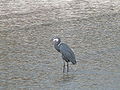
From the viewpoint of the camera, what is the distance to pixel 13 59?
18078mm

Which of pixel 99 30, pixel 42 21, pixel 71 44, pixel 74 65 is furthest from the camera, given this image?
pixel 42 21

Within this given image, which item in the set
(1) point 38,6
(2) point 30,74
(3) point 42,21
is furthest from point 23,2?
(2) point 30,74

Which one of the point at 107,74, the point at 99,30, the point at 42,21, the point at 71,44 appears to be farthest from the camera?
the point at 42,21

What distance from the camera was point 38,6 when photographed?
36062 mm

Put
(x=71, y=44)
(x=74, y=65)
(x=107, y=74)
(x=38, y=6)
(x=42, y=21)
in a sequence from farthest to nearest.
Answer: (x=38, y=6), (x=42, y=21), (x=71, y=44), (x=74, y=65), (x=107, y=74)

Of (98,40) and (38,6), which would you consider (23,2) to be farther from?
(98,40)

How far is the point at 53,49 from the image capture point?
20062 mm

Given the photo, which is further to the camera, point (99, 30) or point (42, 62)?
point (99, 30)

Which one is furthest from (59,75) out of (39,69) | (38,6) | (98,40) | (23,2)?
(23,2)

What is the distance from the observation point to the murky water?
15.0 m

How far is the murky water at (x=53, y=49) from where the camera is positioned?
15.0m

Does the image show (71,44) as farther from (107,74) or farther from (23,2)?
(23,2)

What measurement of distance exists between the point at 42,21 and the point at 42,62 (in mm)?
11338

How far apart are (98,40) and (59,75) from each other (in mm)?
6771
